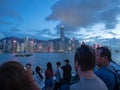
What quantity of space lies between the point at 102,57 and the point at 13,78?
2531 millimetres

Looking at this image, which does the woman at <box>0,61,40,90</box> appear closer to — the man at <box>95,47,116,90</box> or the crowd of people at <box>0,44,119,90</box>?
the crowd of people at <box>0,44,119,90</box>

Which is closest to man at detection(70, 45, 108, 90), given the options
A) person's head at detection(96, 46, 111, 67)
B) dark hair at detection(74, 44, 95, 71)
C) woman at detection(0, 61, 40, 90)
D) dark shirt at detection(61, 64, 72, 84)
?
dark hair at detection(74, 44, 95, 71)

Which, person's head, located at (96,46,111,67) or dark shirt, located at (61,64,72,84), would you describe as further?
dark shirt, located at (61,64,72,84)

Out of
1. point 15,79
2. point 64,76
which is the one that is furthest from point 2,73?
point 64,76

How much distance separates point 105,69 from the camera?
3.75 meters

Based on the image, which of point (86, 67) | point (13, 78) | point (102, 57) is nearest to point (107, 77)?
point (102, 57)

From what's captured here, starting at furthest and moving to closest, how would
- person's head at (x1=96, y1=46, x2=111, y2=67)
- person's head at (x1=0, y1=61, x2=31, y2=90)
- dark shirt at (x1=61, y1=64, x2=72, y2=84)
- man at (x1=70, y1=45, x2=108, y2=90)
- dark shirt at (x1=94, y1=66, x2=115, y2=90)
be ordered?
dark shirt at (x1=61, y1=64, x2=72, y2=84)
person's head at (x1=96, y1=46, x2=111, y2=67)
dark shirt at (x1=94, y1=66, x2=115, y2=90)
man at (x1=70, y1=45, x2=108, y2=90)
person's head at (x1=0, y1=61, x2=31, y2=90)

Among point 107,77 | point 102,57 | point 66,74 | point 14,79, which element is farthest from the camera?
point 66,74

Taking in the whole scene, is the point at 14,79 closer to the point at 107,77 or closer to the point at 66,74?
the point at 107,77

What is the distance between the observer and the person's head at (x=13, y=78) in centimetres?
167

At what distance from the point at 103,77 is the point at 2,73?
2.16 meters

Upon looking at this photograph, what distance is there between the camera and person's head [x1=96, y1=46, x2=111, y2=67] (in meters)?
3.99

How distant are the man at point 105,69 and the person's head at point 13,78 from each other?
207 cm

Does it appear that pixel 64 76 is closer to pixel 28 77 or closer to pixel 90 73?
pixel 90 73
